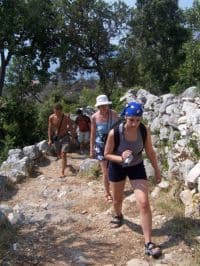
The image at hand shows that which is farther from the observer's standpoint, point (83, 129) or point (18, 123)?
point (18, 123)

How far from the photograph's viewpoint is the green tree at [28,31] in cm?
1420

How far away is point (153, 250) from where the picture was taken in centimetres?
507

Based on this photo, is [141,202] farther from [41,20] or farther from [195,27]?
[195,27]

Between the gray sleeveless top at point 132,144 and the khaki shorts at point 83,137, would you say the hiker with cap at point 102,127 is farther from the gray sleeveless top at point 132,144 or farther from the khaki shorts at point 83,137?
the khaki shorts at point 83,137

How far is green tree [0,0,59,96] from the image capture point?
1420 cm

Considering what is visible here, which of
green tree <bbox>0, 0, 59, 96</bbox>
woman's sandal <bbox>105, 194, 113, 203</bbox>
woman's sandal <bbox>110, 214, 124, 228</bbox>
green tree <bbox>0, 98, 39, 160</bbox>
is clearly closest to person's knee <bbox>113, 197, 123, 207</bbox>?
woman's sandal <bbox>110, 214, 124, 228</bbox>

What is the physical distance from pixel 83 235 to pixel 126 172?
1.06 m

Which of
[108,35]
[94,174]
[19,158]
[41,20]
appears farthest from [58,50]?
[94,174]

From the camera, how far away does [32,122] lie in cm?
1457

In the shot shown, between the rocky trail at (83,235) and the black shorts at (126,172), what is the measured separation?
2.44 feet

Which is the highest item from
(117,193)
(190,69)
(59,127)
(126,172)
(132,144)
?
(190,69)

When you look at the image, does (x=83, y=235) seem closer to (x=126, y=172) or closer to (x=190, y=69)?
(x=126, y=172)

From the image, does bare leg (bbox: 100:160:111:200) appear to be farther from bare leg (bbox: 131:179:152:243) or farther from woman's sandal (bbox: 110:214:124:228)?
bare leg (bbox: 131:179:152:243)

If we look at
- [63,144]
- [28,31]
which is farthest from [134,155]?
[28,31]
